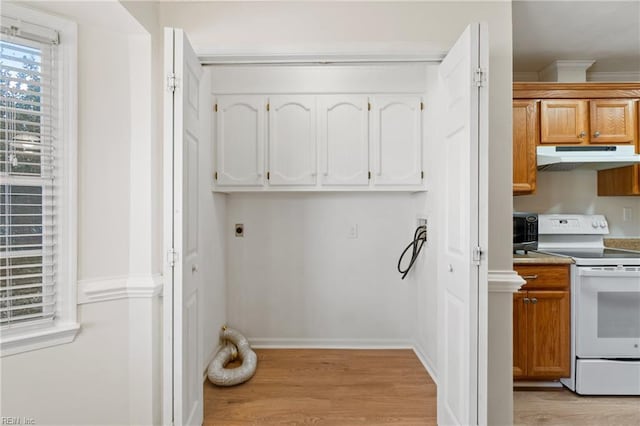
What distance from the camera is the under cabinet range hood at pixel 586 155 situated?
2508 millimetres

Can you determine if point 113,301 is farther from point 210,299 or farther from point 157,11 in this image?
point 157,11

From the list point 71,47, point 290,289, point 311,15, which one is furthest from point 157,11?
point 290,289

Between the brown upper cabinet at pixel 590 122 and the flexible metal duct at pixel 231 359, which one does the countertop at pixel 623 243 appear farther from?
the flexible metal duct at pixel 231 359

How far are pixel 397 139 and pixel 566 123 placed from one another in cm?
130

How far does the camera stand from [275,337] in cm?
301

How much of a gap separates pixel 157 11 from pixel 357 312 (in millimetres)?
2634

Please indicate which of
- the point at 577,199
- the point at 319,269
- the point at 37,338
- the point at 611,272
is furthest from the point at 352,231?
the point at 37,338

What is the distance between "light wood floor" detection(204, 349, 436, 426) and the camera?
2.00m

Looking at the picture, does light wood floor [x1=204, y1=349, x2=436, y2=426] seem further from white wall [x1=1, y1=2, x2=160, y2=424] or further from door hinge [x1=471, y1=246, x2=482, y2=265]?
door hinge [x1=471, y1=246, x2=482, y2=265]

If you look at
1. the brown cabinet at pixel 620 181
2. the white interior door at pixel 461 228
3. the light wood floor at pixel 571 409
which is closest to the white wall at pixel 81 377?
the white interior door at pixel 461 228

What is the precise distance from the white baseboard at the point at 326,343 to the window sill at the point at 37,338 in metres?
1.68

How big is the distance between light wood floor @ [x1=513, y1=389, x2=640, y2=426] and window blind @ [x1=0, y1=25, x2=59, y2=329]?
271 cm

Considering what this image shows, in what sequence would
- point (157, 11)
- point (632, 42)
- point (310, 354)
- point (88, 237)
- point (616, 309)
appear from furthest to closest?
point (310, 354), point (632, 42), point (616, 309), point (157, 11), point (88, 237)

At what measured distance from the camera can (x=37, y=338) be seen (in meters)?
1.45
